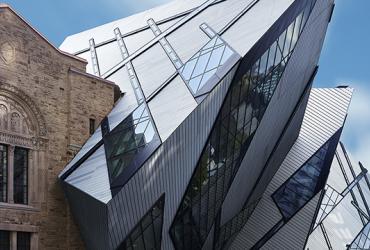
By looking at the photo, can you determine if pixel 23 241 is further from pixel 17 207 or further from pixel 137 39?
pixel 137 39

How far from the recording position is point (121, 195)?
19719 millimetres

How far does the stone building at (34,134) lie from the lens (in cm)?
2184

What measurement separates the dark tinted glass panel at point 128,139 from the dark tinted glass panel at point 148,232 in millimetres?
1865

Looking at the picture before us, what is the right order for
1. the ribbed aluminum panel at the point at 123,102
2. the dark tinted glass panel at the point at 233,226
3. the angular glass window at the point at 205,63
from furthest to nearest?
the dark tinted glass panel at the point at 233,226 < the ribbed aluminum panel at the point at 123,102 < the angular glass window at the point at 205,63

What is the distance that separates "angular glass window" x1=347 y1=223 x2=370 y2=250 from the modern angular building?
429 cm

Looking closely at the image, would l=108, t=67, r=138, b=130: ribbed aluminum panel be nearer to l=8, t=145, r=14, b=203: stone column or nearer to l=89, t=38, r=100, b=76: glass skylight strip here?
l=89, t=38, r=100, b=76: glass skylight strip

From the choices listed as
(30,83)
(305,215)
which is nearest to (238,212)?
(305,215)

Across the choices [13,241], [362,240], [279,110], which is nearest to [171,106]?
[13,241]

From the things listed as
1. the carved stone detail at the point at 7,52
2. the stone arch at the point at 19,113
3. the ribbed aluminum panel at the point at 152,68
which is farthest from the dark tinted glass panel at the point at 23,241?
the ribbed aluminum panel at the point at 152,68

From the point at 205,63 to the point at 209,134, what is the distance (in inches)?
126

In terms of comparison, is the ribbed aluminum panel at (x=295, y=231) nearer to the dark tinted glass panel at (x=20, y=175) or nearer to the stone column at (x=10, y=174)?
the dark tinted glass panel at (x=20, y=175)

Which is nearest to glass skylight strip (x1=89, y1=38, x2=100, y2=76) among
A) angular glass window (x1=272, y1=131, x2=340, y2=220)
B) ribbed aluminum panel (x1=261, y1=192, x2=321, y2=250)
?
angular glass window (x1=272, y1=131, x2=340, y2=220)

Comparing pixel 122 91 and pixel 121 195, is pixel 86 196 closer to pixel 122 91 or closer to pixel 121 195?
pixel 121 195

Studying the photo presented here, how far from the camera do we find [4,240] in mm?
21188
